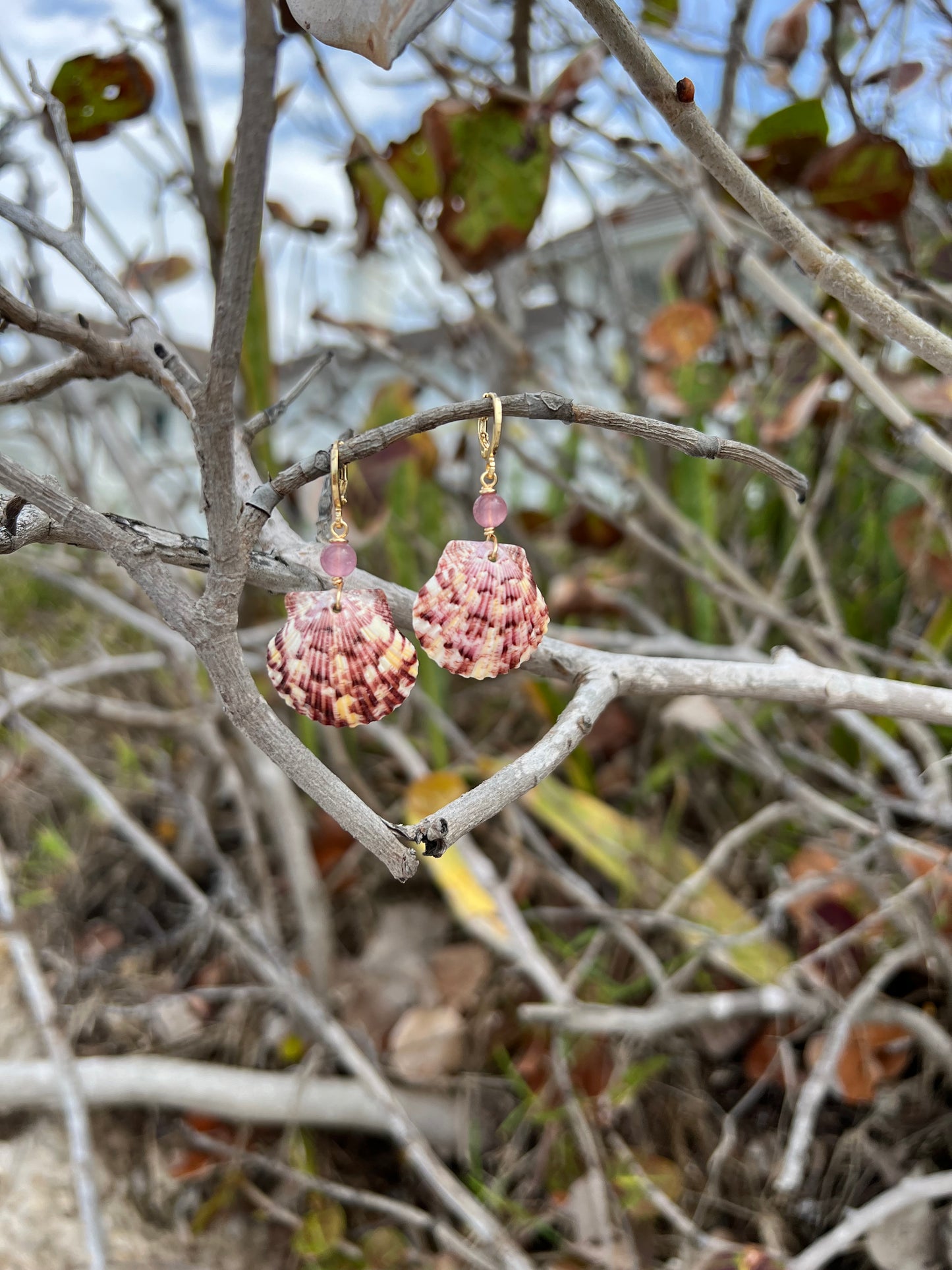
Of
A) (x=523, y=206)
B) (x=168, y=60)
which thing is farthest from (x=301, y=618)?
(x=168, y=60)

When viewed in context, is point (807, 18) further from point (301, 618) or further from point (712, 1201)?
point (712, 1201)

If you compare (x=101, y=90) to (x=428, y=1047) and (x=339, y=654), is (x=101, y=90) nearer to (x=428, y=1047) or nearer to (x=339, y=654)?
(x=339, y=654)

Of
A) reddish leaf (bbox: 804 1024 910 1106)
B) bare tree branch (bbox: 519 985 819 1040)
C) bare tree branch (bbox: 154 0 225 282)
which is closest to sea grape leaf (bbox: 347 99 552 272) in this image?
bare tree branch (bbox: 154 0 225 282)

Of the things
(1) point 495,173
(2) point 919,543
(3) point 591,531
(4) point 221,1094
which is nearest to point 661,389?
(3) point 591,531

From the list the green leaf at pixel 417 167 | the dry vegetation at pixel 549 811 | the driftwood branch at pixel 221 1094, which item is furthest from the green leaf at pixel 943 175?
Answer: the driftwood branch at pixel 221 1094

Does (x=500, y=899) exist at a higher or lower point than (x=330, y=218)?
lower

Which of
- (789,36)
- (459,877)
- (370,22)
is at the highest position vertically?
(789,36)

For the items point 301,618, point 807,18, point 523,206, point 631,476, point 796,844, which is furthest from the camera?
point 796,844

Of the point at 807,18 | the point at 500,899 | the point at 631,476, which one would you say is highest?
the point at 807,18
